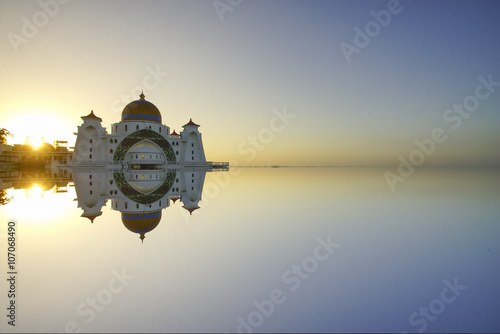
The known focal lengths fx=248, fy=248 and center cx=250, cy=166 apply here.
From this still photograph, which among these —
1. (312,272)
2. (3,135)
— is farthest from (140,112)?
(312,272)

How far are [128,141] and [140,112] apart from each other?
6484 millimetres

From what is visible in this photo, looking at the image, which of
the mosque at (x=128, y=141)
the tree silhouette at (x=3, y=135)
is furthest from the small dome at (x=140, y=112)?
the tree silhouette at (x=3, y=135)

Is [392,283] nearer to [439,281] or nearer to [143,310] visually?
[439,281]

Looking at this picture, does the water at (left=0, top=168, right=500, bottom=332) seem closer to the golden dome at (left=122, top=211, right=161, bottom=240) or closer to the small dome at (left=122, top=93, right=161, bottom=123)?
the golden dome at (left=122, top=211, right=161, bottom=240)

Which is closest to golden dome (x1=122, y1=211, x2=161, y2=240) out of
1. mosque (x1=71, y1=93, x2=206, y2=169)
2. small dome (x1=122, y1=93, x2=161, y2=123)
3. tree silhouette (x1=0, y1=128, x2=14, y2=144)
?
mosque (x1=71, y1=93, x2=206, y2=169)

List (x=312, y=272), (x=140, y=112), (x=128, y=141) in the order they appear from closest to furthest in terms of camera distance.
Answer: (x=312, y=272)
(x=128, y=141)
(x=140, y=112)

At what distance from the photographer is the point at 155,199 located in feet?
56.1

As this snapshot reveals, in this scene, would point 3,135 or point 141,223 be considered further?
point 3,135

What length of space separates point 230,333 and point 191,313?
2.94ft

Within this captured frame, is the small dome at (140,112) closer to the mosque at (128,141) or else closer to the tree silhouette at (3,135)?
the mosque at (128,141)

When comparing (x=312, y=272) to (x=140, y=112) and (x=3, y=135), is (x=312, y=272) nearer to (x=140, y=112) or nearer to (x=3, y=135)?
(x=140, y=112)

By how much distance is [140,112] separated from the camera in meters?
49.8

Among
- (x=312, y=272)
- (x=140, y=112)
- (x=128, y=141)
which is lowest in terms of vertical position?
(x=312, y=272)

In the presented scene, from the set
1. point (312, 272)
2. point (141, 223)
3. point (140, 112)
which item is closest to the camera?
point (312, 272)
